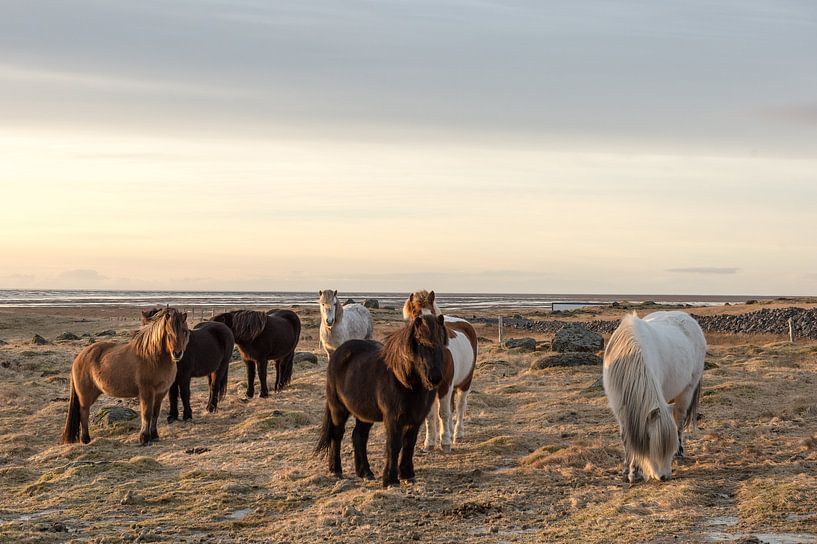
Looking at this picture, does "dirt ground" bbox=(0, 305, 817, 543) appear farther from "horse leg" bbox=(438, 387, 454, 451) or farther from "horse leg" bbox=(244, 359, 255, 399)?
"horse leg" bbox=(244, 359, 255, 399)

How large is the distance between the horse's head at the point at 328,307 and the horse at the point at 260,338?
159 cm

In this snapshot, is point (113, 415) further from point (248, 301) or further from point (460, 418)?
point (248, 301)

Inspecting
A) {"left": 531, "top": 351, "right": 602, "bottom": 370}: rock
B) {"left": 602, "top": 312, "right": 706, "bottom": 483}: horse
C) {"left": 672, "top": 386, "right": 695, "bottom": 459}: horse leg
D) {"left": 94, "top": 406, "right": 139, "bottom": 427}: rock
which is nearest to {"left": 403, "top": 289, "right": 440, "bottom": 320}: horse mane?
{"left": 602, "top": 312, "right": 706, "bottom": 483}: horse

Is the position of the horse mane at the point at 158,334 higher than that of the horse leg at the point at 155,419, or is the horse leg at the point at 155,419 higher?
the horse mane at the point at 158,334

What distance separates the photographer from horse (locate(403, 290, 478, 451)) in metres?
11.0

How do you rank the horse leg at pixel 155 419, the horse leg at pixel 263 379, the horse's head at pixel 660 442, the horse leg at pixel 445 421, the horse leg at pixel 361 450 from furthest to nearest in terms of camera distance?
1. the horse leg at pixel 263 379
2. the horse leg at pixel 155 419
3. the horse leg at pixel 445 421
4. the horse leg at pixel 361 450
5. the horse's head at pixel 660 442

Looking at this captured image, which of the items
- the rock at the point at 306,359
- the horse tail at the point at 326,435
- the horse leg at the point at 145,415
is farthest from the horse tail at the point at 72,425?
the rock at the point at 306,359

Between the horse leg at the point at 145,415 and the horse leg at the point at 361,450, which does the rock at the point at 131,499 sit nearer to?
the horse leg at the point at 361,450

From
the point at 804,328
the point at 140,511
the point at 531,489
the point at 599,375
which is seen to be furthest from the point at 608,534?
the point at 804,328

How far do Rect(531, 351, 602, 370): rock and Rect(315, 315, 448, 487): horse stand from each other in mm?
11183

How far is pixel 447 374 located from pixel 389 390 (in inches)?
74.4

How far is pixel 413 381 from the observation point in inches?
352

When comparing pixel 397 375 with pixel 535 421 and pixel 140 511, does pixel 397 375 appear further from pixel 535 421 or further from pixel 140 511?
pixel 535 421

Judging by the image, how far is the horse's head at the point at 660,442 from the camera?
8.57m
